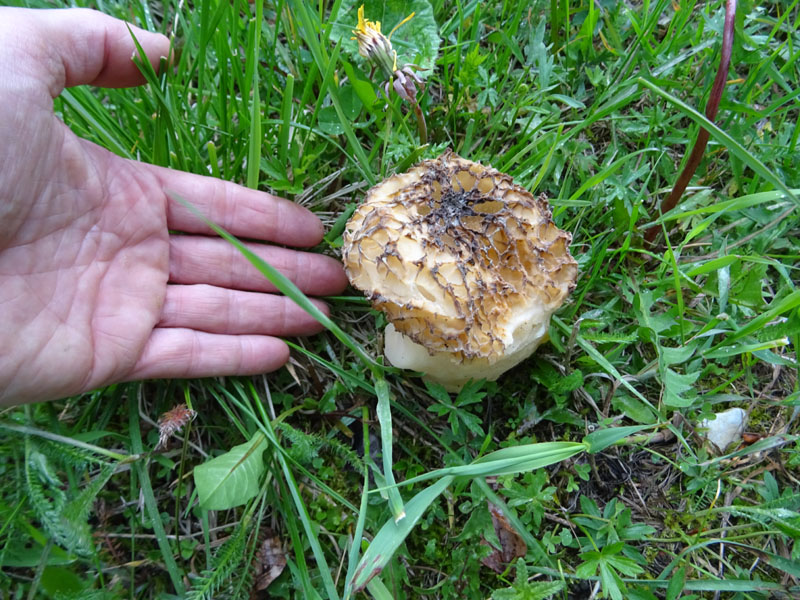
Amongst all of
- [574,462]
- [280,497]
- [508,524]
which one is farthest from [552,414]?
[280,497]

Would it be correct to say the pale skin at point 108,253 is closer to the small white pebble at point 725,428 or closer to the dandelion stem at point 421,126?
the dandelion stem at point 421,126

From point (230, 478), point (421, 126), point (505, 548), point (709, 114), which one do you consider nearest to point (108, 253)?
point (230, 478)

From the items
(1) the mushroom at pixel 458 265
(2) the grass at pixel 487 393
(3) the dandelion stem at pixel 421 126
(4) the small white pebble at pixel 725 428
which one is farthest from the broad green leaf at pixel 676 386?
(3) the dandelion stem at pixel 421 126

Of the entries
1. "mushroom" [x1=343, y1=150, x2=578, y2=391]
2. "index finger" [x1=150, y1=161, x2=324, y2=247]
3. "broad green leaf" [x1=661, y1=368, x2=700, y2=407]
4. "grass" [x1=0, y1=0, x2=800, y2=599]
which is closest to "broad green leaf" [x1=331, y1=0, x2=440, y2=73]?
"grass" [x1=0, y1=0, x2=800, y2=599]

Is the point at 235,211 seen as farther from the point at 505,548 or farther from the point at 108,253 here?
the point at 505,548

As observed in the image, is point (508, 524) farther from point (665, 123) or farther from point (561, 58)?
point (561, 58)

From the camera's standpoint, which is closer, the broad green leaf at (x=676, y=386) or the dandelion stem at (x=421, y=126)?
the broad green leaf at (x=676, y=386)
